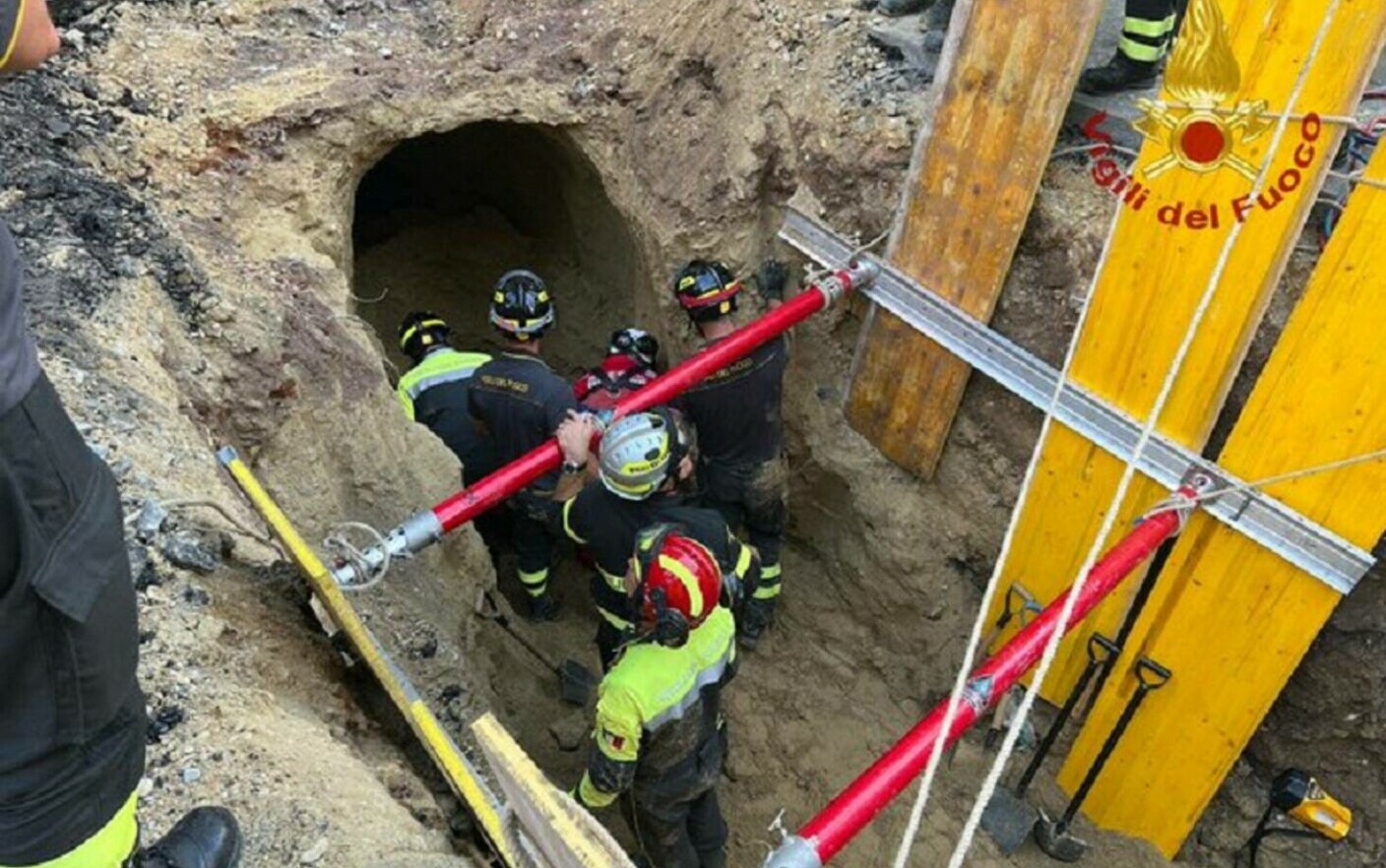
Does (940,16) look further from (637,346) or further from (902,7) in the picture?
(637,346)

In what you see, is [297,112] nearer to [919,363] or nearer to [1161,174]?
[919,363]

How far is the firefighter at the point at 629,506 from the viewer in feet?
13.6

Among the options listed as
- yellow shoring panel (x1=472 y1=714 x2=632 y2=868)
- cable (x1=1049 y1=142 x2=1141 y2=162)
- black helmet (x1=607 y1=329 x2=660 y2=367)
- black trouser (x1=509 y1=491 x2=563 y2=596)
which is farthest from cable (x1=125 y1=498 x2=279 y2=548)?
cable (x1=1049 y1=142 x2=1141 y2=162)

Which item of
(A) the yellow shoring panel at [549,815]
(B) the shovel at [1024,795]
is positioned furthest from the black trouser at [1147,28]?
(A) the yellow shoring panel at [549,815]

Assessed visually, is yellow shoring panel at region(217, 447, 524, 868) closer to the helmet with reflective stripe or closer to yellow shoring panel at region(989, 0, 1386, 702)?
the helmet with reflective stripe

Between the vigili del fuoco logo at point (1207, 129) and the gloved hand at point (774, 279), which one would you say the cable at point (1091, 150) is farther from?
the gloved hand at point (774, 279)

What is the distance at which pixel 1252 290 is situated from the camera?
12.3 ft

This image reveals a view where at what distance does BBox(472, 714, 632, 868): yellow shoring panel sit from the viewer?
82.2 inches

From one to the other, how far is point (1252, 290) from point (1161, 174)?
1.73 feet

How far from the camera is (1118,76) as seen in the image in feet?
14.8

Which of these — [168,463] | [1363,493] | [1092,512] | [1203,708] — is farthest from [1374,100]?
[168,463]

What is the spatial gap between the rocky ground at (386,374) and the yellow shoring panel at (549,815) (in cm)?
74

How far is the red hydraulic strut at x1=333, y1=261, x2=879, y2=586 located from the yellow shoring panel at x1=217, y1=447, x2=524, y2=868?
10cm

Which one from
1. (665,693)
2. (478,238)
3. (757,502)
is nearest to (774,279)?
(757,502)
